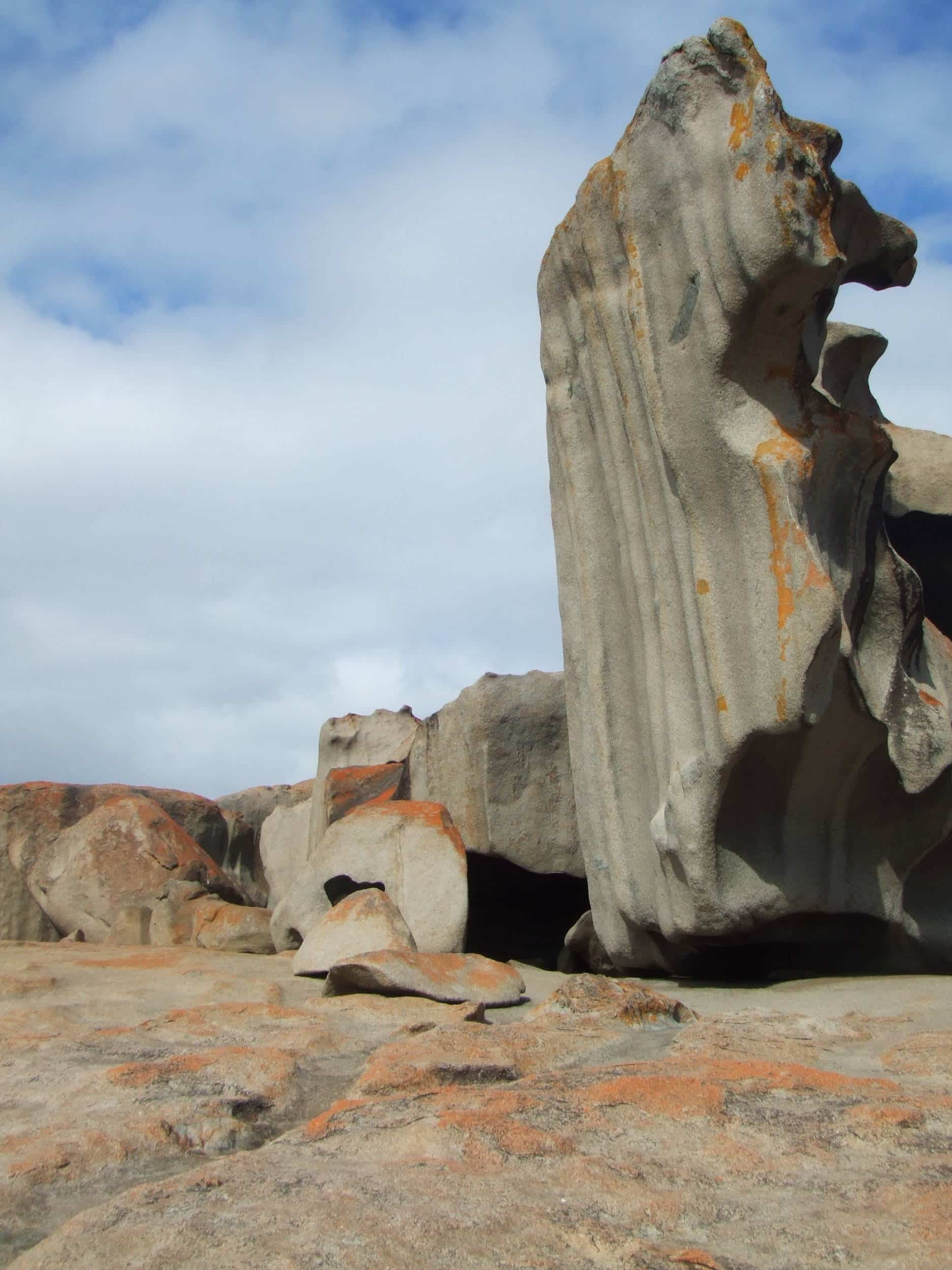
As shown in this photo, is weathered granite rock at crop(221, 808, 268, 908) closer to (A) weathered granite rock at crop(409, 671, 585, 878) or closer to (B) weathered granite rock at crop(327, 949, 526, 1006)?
(A) weathered granite rock at crop(409, 671, 585, 878)

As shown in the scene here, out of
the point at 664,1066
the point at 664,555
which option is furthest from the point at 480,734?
the point at 664,1066

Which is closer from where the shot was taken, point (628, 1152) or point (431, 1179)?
point (431, 1179)

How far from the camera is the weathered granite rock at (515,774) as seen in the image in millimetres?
5574

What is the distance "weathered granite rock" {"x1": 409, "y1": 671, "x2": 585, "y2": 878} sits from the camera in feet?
18.3

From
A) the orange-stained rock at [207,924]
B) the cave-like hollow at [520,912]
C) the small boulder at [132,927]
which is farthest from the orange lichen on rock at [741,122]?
the small boulder at [132,927]

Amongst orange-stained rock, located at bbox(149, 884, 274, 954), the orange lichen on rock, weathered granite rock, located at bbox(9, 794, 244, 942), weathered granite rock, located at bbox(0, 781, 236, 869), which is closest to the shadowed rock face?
the orange lichen on rock

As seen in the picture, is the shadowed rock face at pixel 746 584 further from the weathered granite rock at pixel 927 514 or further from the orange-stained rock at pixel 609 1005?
the weathered granite rock at pixel 927 514

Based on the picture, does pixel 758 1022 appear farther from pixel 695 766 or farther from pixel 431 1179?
pixel 431 1179

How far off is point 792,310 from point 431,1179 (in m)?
3.10

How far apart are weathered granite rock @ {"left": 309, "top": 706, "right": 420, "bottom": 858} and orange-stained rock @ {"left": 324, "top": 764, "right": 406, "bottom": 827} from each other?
2.32ft

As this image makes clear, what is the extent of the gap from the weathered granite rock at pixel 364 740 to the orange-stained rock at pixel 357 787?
0.71 meters

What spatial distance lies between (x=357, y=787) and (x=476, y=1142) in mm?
5054

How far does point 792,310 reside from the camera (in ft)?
12.5

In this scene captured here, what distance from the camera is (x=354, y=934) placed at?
409 cm
